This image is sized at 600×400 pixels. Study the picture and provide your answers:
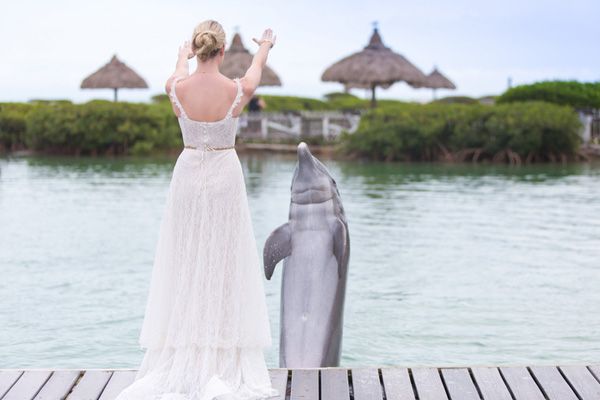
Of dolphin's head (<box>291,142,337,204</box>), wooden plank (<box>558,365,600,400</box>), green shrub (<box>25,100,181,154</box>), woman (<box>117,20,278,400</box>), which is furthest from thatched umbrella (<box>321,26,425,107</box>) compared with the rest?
woman (<box>117,20,278,400</box>)

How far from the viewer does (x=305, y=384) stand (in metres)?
4.37

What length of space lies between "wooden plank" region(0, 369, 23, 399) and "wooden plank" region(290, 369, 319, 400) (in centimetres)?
137

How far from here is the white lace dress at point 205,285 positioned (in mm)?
4113

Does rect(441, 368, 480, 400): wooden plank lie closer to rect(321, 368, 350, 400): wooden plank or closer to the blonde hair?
rect(321, 368, 350, 400): wooden plank

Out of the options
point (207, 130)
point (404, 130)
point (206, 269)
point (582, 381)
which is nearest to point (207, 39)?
point (207, 130)

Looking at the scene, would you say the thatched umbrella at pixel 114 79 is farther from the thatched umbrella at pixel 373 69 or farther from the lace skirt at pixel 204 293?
the lace skirt at pixel 204 293

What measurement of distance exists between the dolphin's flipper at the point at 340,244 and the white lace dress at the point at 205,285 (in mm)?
1177

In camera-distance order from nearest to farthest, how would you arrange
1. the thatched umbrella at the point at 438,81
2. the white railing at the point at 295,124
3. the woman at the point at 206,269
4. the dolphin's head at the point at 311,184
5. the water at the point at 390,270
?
the woman at the point at 206,269, the dolphin's head at the point at 311,184, the water at the point at 390,270, the white railing at the point at 295,124, the thatched umbrella at the point at 438,81

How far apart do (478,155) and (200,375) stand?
2624 cm

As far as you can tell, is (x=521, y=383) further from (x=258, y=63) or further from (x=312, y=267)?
(x=258, y=63)

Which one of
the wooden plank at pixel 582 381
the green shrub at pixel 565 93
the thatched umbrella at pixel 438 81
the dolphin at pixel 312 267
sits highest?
the thatched umbrella at pixel 438 81

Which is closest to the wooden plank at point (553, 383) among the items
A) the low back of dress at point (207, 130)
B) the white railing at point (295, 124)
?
the low back of dress at point (207, 130)

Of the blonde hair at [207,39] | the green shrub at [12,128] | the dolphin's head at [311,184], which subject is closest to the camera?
the blonde hair at [207,39]

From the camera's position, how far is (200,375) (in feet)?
13.5
